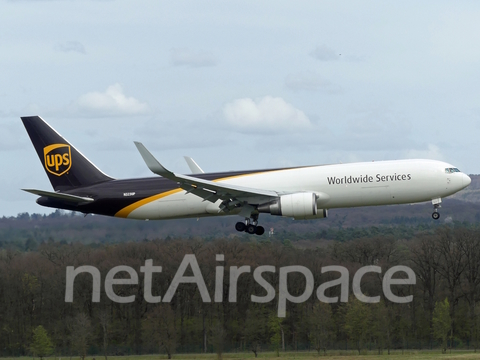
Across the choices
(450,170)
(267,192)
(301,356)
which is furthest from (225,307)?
(450,170)

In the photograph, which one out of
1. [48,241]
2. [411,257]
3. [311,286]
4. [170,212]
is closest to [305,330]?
[311,286]

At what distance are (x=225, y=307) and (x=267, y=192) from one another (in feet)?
121

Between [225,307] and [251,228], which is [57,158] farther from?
[225,307]

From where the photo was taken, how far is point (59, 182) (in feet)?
170

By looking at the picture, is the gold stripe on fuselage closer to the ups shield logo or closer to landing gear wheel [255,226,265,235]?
landing gear wheel [255,226,265,235]

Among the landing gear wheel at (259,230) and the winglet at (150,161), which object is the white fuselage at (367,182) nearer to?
the landing gear wheel at (259,230)

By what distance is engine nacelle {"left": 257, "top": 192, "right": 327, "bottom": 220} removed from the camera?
45.0 metres

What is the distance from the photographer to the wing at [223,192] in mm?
43812

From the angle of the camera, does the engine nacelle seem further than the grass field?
No

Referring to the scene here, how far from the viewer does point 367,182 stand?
45500 mm

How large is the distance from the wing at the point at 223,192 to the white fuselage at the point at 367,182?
96 centimetres

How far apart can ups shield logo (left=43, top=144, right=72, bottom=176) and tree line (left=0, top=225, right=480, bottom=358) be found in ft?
73.1
